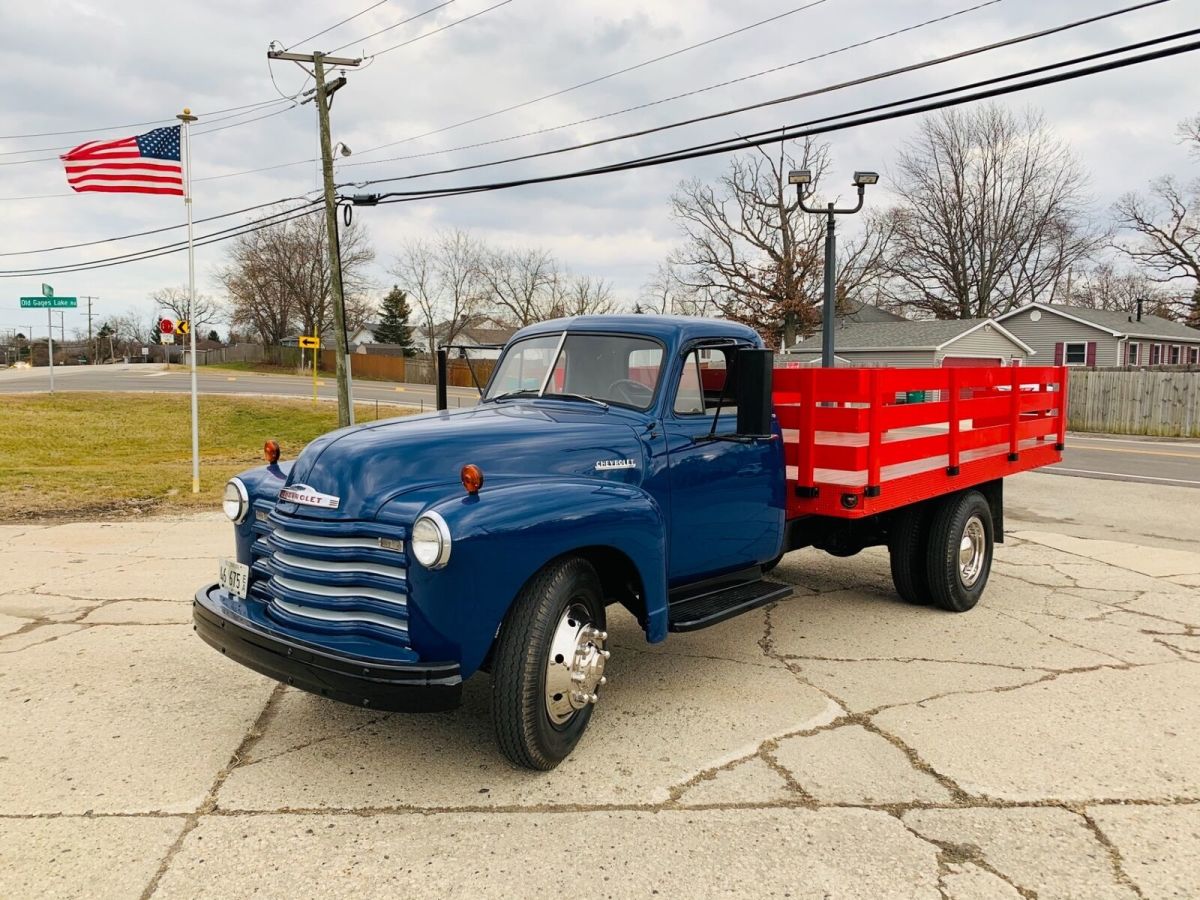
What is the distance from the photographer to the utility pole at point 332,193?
20.4 m

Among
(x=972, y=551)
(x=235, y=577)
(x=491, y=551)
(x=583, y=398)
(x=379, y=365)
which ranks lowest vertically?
(x=972, y=551)

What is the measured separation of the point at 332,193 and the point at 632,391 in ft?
62.4

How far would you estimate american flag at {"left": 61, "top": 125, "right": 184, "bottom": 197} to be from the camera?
11.6 m

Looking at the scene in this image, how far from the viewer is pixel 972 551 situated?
6355 mm

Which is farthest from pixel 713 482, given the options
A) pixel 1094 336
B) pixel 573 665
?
pixel 1094 336

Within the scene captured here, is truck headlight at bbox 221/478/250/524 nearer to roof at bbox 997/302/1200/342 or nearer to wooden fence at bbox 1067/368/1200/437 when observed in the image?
wooden fence at bbox 1067/368/1200/437

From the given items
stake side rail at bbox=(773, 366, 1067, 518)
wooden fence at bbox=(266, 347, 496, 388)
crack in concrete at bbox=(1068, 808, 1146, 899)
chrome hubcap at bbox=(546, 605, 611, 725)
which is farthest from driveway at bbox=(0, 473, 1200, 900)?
wooden fence at bbox=(266, 347, 496, 388)

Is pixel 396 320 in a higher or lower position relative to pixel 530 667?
higher

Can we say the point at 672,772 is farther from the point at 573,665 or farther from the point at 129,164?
the point at 129,164

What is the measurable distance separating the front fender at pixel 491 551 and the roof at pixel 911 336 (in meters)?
35.9

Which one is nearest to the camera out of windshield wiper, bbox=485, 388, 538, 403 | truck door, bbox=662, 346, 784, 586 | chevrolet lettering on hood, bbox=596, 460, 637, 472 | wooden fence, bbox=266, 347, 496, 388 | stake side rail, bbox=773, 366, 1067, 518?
chevrolet lettering on hood, bbox=596, 460, 637, 472

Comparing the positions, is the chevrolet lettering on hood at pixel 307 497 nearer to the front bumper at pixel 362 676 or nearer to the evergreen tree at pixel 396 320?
the front bumper at pixel 362 676

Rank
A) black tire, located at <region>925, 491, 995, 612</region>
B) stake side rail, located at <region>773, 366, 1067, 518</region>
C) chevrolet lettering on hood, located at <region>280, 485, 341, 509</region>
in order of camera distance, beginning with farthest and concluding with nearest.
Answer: black tire, located at <region>925, 491, 995, 612</region> → stake side rail, located at <region>773, 366, 1067, 518</region> → chevrolet lettering on hood, located at <region>280, 485, 341, 509</region>

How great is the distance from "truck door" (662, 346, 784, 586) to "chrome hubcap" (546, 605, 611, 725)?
2.66ft
